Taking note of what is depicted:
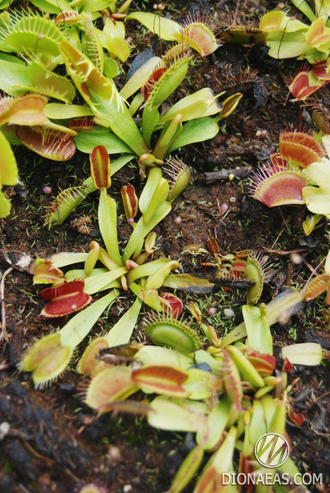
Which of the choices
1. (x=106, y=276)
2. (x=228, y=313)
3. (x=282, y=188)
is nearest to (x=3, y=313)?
(x=106, y=276)

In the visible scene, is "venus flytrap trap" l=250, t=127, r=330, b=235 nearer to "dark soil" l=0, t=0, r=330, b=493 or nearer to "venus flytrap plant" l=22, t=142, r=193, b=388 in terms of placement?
"dark soil" l=0, t=0, r=330, b=493

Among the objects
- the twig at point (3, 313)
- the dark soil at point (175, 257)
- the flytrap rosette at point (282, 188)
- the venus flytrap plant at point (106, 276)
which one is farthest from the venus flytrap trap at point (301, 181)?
the twig at point (3, 313)

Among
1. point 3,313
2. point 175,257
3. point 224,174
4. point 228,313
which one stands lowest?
point 228,313

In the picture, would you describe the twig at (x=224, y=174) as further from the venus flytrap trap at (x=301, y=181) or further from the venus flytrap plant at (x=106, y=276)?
the venus flytrap plant at (x=106, y=276)

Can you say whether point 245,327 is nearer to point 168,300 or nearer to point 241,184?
point 168,300

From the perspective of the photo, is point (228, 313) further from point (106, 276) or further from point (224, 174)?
point (224, 174)
